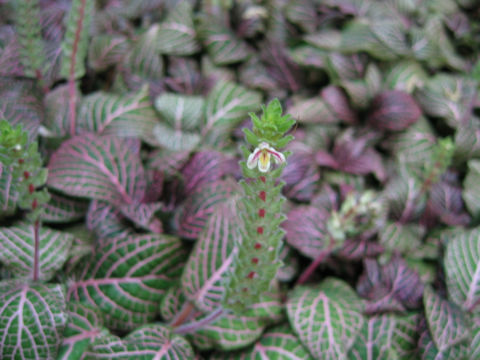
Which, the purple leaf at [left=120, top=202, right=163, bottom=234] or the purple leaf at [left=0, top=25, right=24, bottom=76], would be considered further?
the purple leaf at [left=0, top=25, right=24, bottom=76]

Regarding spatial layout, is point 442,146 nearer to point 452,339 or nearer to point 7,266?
point 452,339

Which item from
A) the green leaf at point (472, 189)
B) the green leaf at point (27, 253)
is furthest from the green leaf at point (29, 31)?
the green leaf at point (472, 189)

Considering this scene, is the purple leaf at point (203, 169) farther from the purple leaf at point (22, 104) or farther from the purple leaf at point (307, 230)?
the purple leaf at point (22, 104)

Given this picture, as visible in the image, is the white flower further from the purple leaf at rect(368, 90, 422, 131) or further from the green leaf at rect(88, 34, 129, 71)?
the green leaf at rect(88, 34, 129, 71)

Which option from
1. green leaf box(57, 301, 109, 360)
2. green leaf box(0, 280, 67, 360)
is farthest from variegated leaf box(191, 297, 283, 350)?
green leaf box(0, 280, 67, 360)

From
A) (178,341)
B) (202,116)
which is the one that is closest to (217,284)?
(178,341)

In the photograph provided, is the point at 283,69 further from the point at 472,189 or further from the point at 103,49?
the point at 472,189

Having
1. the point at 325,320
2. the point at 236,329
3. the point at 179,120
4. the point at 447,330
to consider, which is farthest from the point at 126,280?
the point at 447,330
